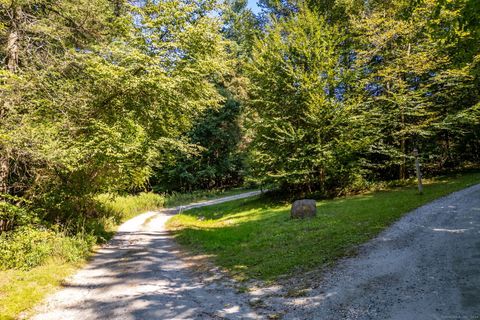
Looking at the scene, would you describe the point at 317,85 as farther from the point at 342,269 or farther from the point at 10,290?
the point at 10,290

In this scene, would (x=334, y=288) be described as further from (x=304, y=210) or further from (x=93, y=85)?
(x=93, y=85)

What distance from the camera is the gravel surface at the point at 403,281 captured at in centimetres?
479

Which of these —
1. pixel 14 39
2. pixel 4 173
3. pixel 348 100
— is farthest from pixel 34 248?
pixel 348 100

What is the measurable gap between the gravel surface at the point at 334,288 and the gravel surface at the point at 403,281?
0.01 m

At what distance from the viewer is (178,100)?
1174cm

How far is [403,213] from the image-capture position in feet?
37.8

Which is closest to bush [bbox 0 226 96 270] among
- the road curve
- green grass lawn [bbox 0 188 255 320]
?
green grass lawn [bbox 0 188 255 320]

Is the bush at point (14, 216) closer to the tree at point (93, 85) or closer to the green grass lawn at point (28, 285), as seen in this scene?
the tree at point (93, 85)

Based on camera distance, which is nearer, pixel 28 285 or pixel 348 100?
pixel 28 285

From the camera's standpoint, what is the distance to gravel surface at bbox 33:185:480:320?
504cm

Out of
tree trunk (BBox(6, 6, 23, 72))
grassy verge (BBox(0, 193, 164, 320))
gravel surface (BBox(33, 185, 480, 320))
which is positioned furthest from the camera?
tree trunk (BBox(6, 6, 23, 72))

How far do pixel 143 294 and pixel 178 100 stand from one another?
7.16 metres

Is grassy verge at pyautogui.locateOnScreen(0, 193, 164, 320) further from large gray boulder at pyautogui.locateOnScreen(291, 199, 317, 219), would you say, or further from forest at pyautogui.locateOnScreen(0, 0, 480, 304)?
large gray boulder at pyautogui.locateOnScreen(291, 199, 317, 219)

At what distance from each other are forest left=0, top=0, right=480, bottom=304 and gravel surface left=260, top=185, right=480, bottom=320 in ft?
15.6
